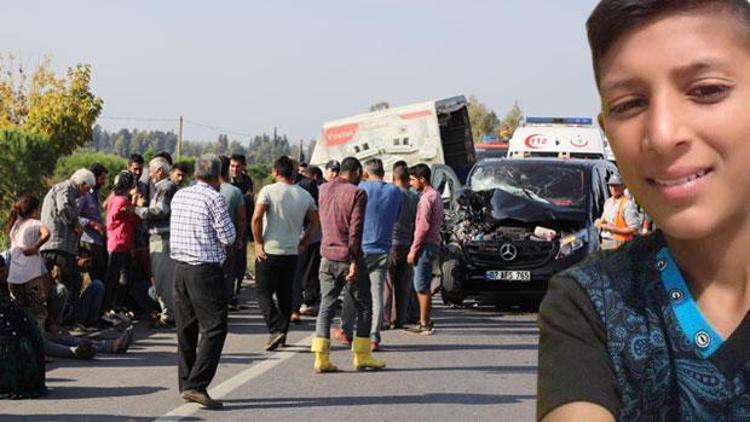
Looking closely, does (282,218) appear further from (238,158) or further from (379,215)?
(238,158)

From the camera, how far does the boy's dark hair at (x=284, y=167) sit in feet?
39.7

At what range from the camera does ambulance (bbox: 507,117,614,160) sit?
26.8 metres

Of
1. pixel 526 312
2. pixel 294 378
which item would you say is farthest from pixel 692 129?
pixel 526 312

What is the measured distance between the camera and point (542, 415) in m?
1.55

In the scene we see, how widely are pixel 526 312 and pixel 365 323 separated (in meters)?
6.40

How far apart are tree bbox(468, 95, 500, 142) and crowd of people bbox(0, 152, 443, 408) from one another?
3373 inches

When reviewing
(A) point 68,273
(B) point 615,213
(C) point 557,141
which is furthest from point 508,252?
(C) point 557,141

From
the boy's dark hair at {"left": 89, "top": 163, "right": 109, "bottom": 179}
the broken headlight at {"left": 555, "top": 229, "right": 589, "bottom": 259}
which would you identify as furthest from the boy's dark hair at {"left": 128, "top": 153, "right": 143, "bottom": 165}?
the broken headlight at {"left": 555, "top": 229, "right": 589, "bottom": 259}

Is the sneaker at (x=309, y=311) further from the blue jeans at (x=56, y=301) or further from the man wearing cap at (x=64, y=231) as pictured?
the blue jeans at (x=56, y=301)

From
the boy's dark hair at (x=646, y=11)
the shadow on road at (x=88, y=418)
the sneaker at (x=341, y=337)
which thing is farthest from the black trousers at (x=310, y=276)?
the boy's dark hair at (x=646, y=11)

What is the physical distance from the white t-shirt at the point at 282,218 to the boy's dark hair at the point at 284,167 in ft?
0.36

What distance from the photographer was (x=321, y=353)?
1067cm

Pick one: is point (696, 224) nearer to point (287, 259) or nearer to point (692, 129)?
point (692, 129)

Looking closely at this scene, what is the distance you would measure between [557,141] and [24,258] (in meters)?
17.6
